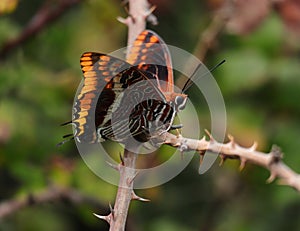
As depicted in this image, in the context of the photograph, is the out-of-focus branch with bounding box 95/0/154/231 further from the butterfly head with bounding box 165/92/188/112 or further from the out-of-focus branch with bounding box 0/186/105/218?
the out-of-focus branch with bounding box 0/186/105/218

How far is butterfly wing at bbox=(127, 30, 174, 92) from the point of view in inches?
84.0

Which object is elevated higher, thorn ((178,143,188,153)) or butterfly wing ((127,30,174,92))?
butterfly wing ((127,30,174,92))

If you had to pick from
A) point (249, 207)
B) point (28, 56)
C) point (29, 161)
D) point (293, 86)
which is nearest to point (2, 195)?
point (29, 161)

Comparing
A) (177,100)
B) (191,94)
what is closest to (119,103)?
(177,100)

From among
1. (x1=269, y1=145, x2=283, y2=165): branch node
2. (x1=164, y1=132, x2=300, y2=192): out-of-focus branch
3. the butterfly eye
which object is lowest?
(x1=164, y1=132, x2=300, y2=192): out-of-focus branch

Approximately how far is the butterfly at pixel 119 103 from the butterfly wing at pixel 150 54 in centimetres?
11

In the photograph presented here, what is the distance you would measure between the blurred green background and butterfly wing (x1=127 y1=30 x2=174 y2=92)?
3.32ft

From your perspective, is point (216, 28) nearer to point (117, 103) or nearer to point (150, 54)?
point (150, 54)

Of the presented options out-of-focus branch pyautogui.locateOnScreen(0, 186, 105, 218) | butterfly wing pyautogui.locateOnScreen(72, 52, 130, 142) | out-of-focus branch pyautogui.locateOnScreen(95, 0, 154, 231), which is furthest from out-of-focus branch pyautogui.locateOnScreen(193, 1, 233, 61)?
butterfly wing pyautogui.locateOnScreen(72, 52, 130, 142)

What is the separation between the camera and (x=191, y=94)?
4215mm

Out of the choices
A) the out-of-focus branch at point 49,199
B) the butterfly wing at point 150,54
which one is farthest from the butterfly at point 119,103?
the out-of-focus branch at point 49,199

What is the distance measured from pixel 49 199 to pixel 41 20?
0.74m

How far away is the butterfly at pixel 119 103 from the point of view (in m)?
1.84

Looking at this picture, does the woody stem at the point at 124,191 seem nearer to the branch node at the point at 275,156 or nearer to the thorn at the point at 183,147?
the thorn at the point at 183,147
